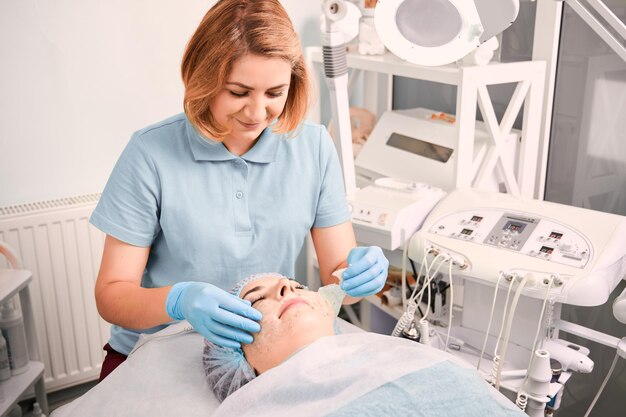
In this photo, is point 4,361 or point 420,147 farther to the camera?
point 420,147

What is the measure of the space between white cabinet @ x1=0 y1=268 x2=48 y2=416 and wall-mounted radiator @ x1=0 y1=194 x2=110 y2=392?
0.19m

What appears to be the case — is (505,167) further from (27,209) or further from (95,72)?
(27,209)

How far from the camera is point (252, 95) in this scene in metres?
1.20

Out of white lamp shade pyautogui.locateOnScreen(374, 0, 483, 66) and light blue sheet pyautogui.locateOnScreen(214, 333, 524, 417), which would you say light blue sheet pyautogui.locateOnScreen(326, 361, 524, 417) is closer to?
light blue sheet pyautogui.locateOnScreen(214, 333, 524, 417)

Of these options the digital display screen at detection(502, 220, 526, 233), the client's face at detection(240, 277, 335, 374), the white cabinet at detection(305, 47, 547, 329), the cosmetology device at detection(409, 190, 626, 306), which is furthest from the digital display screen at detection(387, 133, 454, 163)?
the client's face at detection(240, 277, 335, 374)

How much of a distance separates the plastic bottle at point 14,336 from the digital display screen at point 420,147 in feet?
4.00

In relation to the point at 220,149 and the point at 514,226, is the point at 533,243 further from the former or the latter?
the point at 220,149

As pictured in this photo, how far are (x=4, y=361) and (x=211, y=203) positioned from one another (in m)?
0.87

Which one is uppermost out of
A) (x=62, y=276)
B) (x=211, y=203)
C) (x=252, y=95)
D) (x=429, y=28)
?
(x=429, y=28)

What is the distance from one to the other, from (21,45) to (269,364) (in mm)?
1312

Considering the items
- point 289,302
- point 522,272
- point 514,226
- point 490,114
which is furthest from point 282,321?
point 490,114

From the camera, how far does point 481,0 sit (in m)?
0.99

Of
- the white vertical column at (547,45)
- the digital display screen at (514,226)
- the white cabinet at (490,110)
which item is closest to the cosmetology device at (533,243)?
the digital display screen at (514,226)

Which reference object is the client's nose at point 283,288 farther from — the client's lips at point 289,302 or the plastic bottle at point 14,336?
the plastic bottle at point 14,336
